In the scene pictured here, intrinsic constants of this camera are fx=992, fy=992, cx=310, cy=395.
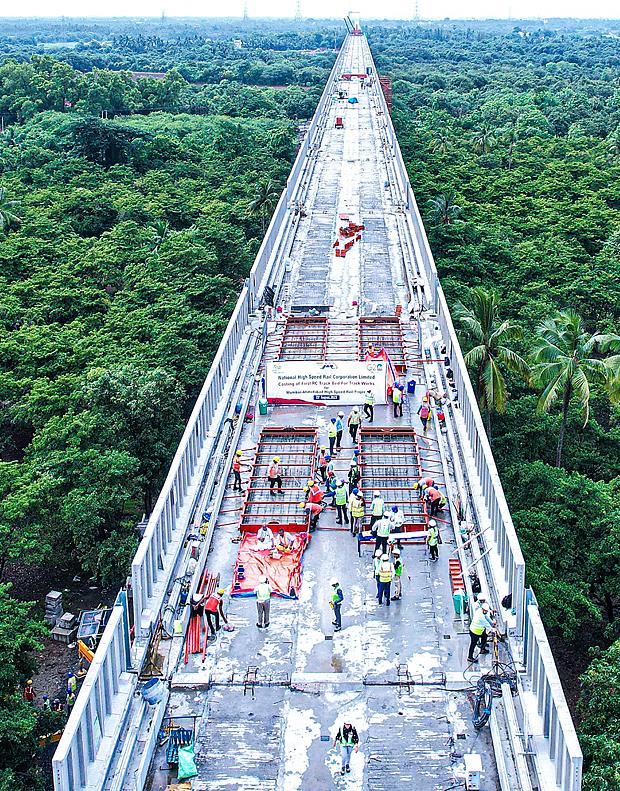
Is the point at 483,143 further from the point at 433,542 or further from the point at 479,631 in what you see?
the point at 479,631

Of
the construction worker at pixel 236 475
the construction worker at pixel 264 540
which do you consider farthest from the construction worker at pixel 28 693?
the construction worker at pixel 264 540

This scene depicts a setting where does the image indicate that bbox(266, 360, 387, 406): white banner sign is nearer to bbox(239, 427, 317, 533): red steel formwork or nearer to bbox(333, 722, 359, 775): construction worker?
bbox(239, 427, 317, 533): red steel formwork

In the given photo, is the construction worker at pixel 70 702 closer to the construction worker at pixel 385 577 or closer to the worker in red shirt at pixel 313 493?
the worker in red shirt at pixel 313 493

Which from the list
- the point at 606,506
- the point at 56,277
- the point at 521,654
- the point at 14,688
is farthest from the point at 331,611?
the point at 56,277

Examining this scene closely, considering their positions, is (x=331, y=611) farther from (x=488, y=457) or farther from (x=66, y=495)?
(x=66, y=495)

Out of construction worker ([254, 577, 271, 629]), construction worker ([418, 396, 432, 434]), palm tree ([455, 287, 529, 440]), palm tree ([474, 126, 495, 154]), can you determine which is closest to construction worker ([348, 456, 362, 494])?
construction worker ([418, 396, 432, 434])

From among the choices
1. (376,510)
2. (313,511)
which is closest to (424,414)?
(376,510)
